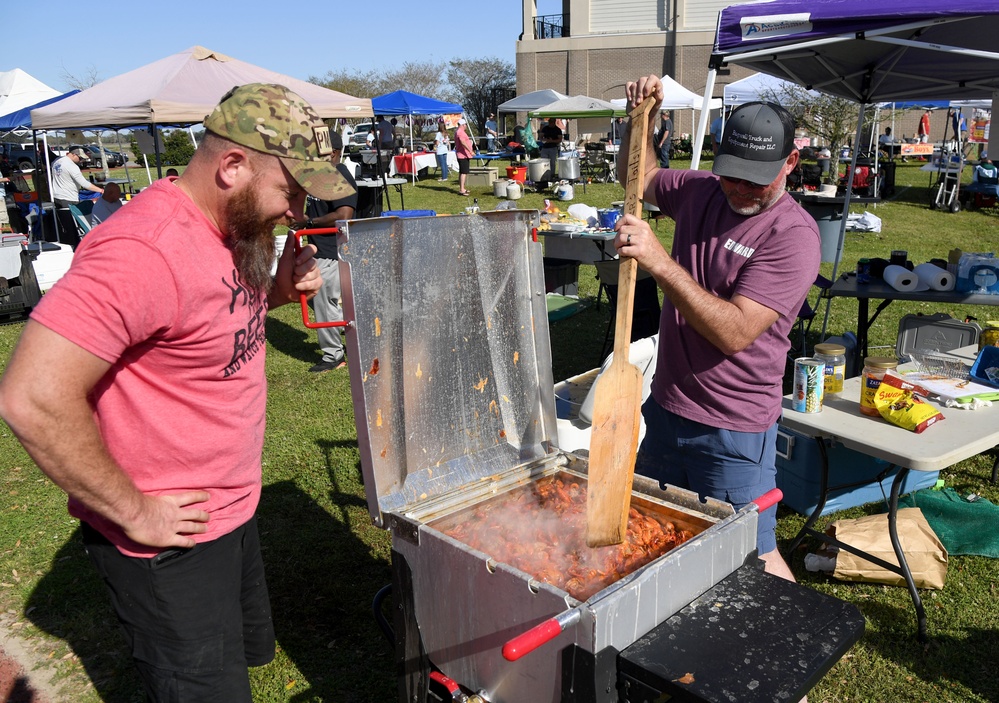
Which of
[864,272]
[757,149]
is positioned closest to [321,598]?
[757,149]

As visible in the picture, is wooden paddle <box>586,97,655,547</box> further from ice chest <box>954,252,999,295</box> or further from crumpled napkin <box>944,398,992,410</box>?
ice chest <box>954,252,999,295</box>

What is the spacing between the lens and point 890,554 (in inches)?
A: 137

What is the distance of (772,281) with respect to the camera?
7.48 feet

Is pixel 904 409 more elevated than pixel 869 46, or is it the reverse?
pixel 869 46

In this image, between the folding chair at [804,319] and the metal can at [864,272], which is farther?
the folding chair at [804,319]

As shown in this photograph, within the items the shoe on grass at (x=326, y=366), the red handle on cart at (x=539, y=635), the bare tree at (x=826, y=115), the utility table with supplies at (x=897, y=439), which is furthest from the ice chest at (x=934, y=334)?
the bare tree at (x=826, y=115)

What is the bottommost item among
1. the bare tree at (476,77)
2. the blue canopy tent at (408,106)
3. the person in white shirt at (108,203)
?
the person in white shirt at (108,203)

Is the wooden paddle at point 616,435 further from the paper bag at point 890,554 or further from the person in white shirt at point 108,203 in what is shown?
the person in white shirt at point 108,203

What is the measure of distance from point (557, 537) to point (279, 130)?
4.34 ft

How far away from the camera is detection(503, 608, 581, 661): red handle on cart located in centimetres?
140

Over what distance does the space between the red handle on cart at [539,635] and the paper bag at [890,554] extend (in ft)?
8.00

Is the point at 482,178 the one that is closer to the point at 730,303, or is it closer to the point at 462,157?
the point at 462,157

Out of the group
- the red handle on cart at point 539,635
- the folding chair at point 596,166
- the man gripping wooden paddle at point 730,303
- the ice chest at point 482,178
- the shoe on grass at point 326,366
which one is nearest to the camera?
the red handle on cart at point 539,635

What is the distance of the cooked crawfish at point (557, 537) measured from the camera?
1.97 metres
